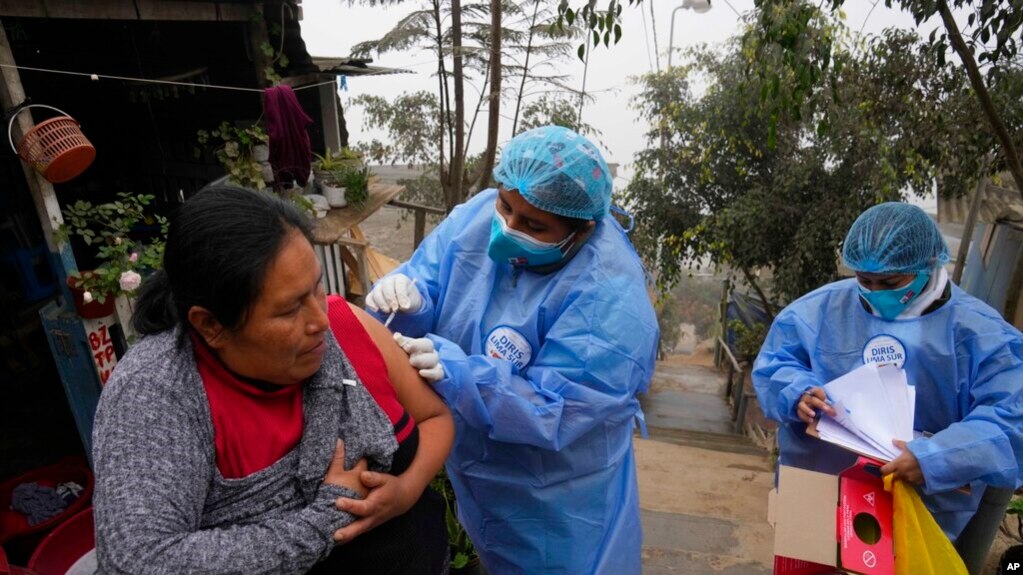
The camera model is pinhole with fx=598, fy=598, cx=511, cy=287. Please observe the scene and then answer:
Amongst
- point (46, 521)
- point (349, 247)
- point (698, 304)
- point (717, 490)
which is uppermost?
point (349, 247)

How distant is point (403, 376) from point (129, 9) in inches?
121

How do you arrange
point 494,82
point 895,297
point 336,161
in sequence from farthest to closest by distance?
1. point 494,82
2. point 336,161
3. point 895,297

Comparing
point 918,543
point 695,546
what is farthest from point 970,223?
point 918,543

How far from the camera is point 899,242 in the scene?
5.87 feet

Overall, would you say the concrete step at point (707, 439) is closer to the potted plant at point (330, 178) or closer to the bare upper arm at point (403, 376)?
the potted plant at point (330, 178)

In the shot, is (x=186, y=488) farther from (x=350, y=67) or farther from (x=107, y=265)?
(x=350, y=67)

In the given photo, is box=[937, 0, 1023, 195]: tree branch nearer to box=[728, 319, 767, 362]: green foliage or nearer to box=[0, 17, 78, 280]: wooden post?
box=[0, 17, 78, 280]: wooden post

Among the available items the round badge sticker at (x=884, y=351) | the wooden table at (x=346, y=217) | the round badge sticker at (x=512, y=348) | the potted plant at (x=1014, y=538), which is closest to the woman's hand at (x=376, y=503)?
the round badge sticker at (x=512, y=348)

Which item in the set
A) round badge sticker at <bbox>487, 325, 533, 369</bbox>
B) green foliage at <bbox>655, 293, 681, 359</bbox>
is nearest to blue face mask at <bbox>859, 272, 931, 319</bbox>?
round badge sticker at <bbox>487, 325, 533, 369</bbox>

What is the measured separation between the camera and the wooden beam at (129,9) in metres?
2.65

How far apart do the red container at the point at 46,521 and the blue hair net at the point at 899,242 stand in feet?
11.6

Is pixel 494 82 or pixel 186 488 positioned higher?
pixel 494 82

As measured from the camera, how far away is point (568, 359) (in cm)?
149

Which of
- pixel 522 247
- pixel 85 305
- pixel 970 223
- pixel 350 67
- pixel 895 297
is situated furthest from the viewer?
pixel 970 223
